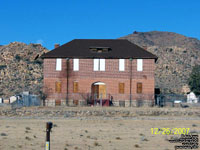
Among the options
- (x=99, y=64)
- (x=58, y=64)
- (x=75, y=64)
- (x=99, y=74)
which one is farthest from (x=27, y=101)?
(x=99, y=64)

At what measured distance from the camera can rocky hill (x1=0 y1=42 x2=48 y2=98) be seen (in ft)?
246

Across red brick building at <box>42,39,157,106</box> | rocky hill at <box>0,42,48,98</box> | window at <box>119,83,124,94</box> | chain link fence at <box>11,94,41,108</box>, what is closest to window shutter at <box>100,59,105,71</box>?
red brick building at <box>42,39,157,106</box>

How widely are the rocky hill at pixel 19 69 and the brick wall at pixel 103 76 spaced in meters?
20.2

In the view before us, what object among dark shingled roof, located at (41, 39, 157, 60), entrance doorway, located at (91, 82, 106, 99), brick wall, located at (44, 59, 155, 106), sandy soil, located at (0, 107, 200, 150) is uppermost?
dark shingled roof, located at (41, 39, 157, 60)

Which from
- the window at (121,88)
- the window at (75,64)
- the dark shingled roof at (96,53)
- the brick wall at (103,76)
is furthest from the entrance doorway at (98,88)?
the dark shingled roof at (96,53)

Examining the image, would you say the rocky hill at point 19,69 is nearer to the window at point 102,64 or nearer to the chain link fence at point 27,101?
the chain link fence at point 27,101

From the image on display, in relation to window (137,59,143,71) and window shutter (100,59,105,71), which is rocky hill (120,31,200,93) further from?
window shutter (100,59,105,71)

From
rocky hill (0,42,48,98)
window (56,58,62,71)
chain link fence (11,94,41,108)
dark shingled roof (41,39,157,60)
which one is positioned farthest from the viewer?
rocky hill (0,42,48,98)

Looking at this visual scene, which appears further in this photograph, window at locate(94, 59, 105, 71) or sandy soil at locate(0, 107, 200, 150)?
window at locate(94, 59, 105, 71)

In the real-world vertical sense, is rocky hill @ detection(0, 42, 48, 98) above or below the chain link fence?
above

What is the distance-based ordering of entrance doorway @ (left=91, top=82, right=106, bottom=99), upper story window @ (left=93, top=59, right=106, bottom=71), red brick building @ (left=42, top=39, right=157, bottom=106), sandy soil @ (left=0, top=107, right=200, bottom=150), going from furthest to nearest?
upper story window @ (left=93, top=59, right=106, bottom=71)
entrance doorway @ (left=91, top=82, right=106, bottom=99)
red brick building @ (left=42, top=39, right=157, bottom=106)
sandy soil @ (left=0, top=107, right=200, bottom=150)

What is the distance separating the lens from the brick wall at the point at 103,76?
48625 millimetres

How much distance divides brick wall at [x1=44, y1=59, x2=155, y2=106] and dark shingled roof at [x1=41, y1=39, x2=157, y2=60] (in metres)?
0.64

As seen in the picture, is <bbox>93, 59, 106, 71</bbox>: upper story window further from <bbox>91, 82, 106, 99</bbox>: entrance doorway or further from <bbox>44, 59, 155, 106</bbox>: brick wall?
<bbox>91, 82, 106, 99</bbox>: entrance doorway
